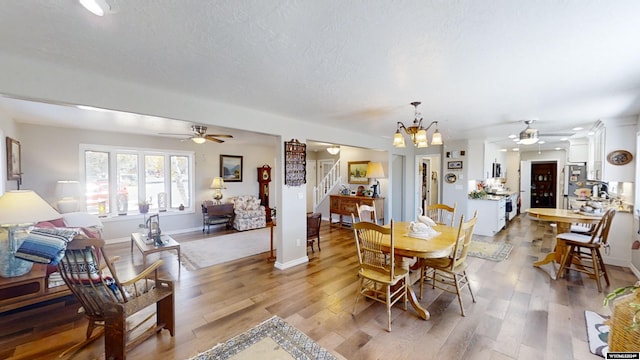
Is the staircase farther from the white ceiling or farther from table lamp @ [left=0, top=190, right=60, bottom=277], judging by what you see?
table lamp @ [left=0, top=190, right=60, bottom=277]

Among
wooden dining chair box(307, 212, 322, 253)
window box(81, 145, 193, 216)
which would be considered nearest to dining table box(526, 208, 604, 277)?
wooden dining chair box(307, 212, 322, 253)

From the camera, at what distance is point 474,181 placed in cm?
662

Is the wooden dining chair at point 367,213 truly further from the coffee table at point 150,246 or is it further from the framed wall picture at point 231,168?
the framed wall picture at point 231,168

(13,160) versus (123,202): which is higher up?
(13,160)

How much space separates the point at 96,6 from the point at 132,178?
5.70 meters

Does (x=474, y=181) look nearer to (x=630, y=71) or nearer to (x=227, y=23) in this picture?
(x=630, y=71)

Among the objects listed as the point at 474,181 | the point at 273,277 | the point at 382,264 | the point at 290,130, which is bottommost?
the point at 273,277

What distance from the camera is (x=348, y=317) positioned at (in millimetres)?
2623

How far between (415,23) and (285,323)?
275 centimetres

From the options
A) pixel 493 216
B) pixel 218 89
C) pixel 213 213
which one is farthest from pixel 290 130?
pixel 493 216

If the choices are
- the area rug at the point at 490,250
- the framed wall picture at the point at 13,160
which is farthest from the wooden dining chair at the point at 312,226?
the framed wall picture at the point at 13,160

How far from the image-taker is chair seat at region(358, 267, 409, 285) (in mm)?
2498

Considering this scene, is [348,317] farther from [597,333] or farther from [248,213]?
[248,213]

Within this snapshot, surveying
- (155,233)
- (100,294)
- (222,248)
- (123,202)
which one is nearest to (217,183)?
(123,202)
